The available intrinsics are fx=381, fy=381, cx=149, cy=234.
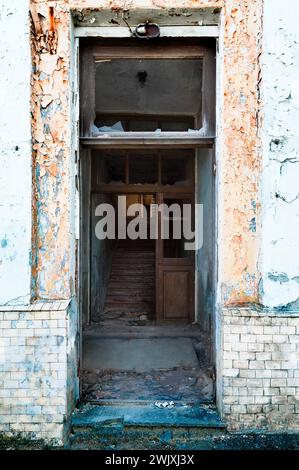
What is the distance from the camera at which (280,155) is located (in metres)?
3.05

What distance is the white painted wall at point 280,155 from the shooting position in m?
3.02

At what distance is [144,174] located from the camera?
24.7 ft

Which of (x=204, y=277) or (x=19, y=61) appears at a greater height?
(x=19, y=61)

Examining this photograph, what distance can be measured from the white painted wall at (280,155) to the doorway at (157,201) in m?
0.58

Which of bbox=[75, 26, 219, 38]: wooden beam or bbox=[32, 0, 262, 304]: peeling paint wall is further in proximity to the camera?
bbox=[75, 26, 219, 38]: wooden beam

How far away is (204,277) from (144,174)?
8.71ft

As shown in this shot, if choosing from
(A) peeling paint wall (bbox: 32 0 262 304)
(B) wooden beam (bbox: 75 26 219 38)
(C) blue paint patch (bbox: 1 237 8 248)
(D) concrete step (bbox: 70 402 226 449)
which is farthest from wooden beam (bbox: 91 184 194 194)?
(D) concrete step (bbox: 70 402 226 449)

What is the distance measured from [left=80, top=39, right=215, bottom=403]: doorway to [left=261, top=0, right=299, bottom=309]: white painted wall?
575mm

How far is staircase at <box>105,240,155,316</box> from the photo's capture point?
783cm

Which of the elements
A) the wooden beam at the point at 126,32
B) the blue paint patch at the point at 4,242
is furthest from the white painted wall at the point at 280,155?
the blue paint patch at the point at 4,242

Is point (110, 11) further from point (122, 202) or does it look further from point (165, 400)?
point (122, 202)

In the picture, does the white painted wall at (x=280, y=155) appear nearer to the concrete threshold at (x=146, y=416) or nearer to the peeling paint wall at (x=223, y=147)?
the peeling paint wall at (x=223, y=147)

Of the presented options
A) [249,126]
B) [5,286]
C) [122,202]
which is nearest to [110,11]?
[249,126]

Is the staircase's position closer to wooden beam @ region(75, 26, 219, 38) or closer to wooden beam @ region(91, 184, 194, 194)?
wooden beam @ region(91, 184, 194, 194)
